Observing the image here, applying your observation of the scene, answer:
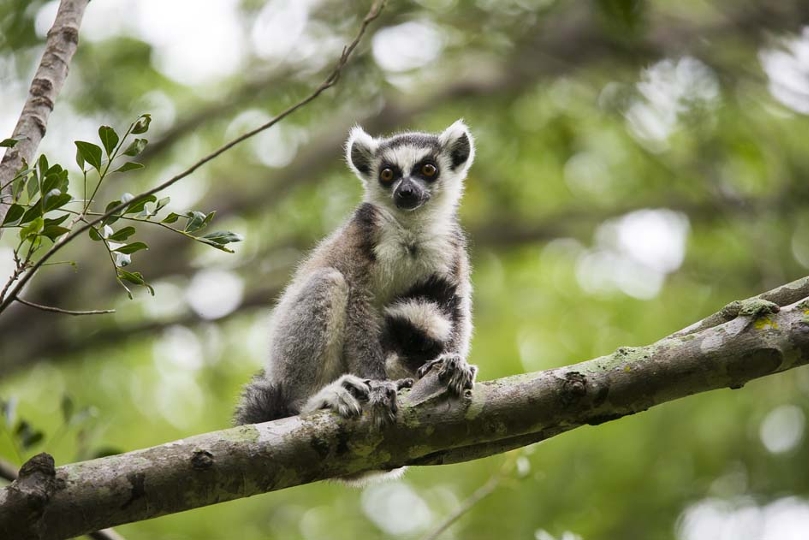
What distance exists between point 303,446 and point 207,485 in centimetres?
56

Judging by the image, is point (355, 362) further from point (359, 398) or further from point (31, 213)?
point (31, 213)

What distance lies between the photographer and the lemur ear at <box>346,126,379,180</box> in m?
8.83

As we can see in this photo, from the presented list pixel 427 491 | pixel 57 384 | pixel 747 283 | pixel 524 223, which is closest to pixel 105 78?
pixel 57 384

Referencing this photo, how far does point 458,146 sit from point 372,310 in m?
2.82

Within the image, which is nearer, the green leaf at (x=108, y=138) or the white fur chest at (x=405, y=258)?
the green leaf at (x=108, y=138)

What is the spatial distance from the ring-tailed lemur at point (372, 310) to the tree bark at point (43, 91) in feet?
7.37

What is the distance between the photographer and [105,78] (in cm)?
1298

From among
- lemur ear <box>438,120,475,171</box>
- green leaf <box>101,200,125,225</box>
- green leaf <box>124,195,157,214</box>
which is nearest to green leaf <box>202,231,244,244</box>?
green leaf <box>124,195,157,214</box>

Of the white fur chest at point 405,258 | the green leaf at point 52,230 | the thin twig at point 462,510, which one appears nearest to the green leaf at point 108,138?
the green leaf at point 52,230

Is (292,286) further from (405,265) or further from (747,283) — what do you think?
(747,283)

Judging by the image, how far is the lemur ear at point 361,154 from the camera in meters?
8.83

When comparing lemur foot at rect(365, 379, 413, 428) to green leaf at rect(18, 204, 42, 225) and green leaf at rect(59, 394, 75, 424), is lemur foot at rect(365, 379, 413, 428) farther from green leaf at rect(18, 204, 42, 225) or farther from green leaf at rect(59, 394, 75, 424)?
green leaf at rect(59, 394, 75, 424)

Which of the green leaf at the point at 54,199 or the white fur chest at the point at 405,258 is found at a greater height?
the green leaf at the point at 54,199

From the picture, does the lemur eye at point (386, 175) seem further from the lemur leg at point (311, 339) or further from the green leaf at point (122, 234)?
the green leaf at point (122, 234)
